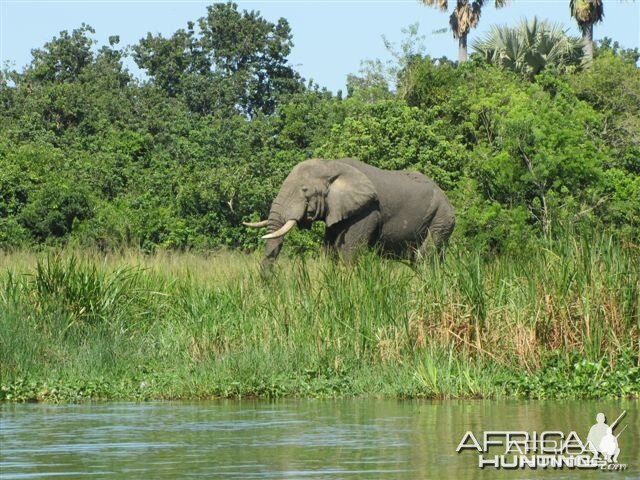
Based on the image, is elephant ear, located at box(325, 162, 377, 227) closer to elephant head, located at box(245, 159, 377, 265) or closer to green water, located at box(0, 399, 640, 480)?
elephant head, located at box(245, 159, 377, 265)

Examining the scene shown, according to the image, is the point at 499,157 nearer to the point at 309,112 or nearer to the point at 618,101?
the point at 618,101

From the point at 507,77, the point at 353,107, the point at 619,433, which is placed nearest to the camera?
the point at 619,433

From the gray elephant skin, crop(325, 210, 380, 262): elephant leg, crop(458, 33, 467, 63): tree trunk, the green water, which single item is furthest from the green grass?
crop(458, 33, 467, 63): tree trunk

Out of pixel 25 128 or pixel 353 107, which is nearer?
pixel 353 107

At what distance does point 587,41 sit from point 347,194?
2470 cm

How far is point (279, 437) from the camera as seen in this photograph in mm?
10055

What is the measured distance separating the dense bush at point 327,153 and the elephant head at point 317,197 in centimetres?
178

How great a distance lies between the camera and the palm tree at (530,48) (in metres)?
41.3

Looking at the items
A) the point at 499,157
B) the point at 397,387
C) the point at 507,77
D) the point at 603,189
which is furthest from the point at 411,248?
the point at 507,77

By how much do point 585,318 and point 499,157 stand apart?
11.4 metres

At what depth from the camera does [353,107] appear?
1202 inches

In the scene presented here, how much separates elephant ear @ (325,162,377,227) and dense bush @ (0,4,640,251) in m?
1.70

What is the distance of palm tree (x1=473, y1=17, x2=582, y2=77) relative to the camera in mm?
41312

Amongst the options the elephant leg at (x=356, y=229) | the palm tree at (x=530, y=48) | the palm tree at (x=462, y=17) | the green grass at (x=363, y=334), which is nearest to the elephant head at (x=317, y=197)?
the elephant leg at (x=356, y=229)
